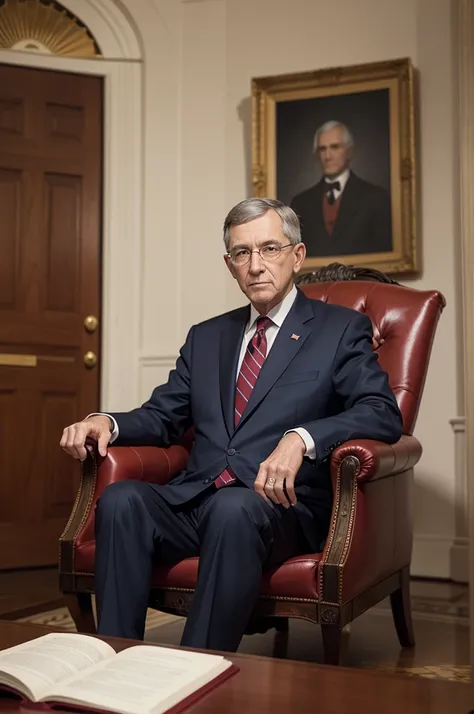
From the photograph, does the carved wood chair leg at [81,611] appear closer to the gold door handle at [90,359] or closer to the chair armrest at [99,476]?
the chair armrest at [99,476]

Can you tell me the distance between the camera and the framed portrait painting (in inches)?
169

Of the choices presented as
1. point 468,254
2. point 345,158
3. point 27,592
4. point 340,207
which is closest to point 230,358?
point 468,254

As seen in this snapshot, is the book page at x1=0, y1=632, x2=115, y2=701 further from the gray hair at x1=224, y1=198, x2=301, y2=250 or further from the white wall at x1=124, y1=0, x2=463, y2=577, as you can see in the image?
the white wall at x1=124, y1=0, x2=463, y2=577

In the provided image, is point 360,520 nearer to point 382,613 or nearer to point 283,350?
point 283,350

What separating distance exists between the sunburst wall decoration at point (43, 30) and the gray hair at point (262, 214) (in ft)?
8.64

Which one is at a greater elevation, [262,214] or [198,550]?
[262,214]

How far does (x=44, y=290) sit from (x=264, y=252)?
2.34m

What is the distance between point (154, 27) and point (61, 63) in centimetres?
57

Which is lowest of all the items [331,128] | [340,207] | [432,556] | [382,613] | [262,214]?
[382,613]

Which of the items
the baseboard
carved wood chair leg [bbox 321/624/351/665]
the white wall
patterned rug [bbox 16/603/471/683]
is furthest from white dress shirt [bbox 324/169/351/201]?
carved wood chair leg [bbox 321/624/351/665]

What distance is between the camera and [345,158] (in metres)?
4.46

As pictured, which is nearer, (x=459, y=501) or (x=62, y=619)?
(x=62, y=619)

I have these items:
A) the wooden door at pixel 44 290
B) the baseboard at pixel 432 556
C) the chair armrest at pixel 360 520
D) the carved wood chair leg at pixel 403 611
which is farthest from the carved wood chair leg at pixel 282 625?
the wooden door at pixel 44 290

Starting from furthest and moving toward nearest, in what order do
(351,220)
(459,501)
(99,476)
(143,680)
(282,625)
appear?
(351,220) < (459,501) < (282,625) < (99,476) < (143,680)
